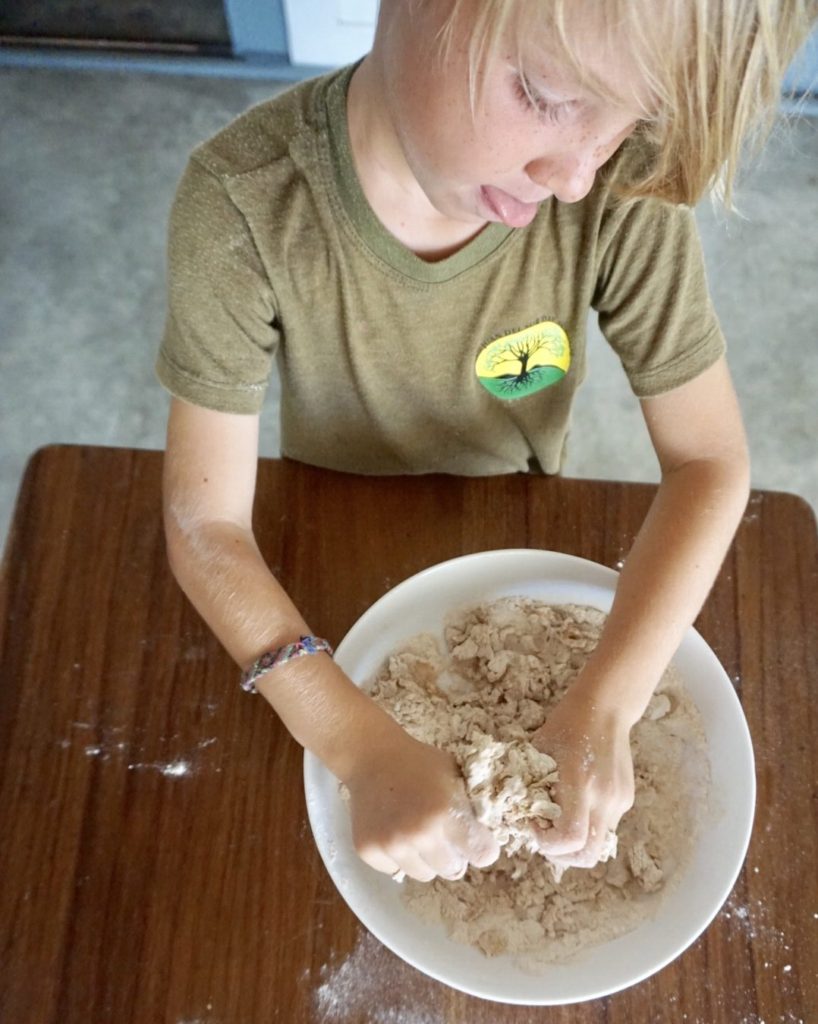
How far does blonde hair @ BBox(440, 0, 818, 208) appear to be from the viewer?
447 mm

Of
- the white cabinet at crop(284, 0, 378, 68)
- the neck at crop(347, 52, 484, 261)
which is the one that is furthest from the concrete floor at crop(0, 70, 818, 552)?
the neck at crop(347, 52, 484, 261)

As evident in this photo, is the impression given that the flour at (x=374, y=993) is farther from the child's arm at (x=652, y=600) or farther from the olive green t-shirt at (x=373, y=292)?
the olive green t-shirt at (x=373, y=292)

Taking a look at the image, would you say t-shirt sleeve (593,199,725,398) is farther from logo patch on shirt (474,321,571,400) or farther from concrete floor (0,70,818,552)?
concrete floor (0,70,818,552)

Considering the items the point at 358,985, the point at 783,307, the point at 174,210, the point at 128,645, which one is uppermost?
the point at 174,210

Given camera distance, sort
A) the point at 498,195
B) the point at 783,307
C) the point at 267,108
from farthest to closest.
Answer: the point at 783,307, the point at 267,108, the point at 498,195

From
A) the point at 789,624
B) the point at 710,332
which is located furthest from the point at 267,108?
the point at 789,624

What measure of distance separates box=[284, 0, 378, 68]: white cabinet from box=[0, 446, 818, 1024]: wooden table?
4.76 ft

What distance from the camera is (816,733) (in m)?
0.70

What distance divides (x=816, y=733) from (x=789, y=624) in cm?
9

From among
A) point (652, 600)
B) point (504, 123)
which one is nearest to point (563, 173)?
point (504, 123)

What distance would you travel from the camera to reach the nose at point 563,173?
0.54 metres

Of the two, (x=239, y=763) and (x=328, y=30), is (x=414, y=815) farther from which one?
(x=328, y=30)

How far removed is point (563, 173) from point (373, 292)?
0.23 meters

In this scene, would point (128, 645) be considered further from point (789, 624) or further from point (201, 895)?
point (789, 624)
